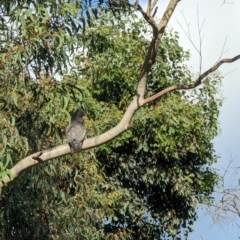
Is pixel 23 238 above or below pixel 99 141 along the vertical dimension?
above

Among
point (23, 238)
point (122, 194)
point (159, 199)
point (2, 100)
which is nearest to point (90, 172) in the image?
point (23, 238)

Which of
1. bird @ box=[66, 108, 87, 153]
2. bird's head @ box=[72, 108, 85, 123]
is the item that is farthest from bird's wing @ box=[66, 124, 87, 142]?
bird's head @ box=[72, 108, 85, 123]

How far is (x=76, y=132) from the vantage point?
743 cm

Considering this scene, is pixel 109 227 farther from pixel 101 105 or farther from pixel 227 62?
pixel 227 62

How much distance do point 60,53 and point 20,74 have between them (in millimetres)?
437

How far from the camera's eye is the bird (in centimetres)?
663

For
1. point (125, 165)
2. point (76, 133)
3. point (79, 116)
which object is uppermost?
point (125, 165)

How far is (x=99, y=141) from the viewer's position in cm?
629

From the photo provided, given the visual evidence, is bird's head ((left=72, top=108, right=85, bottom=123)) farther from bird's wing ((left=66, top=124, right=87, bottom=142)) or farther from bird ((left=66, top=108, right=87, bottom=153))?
bird's wing ((left=66, top=124, right=87, bottom=142))

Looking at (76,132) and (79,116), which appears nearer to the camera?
(76,132)

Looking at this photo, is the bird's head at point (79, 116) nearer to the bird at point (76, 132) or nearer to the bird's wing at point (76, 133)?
the bird at point (76, 132)

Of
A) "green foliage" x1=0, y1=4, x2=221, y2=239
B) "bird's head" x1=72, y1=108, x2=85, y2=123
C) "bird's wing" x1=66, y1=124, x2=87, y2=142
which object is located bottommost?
"bird's wing" x1=66, y1=124, x2=87, y2=142

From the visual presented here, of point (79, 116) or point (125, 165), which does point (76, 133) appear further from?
point (125, 165)

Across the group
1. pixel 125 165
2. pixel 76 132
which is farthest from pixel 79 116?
pixel 125 165
